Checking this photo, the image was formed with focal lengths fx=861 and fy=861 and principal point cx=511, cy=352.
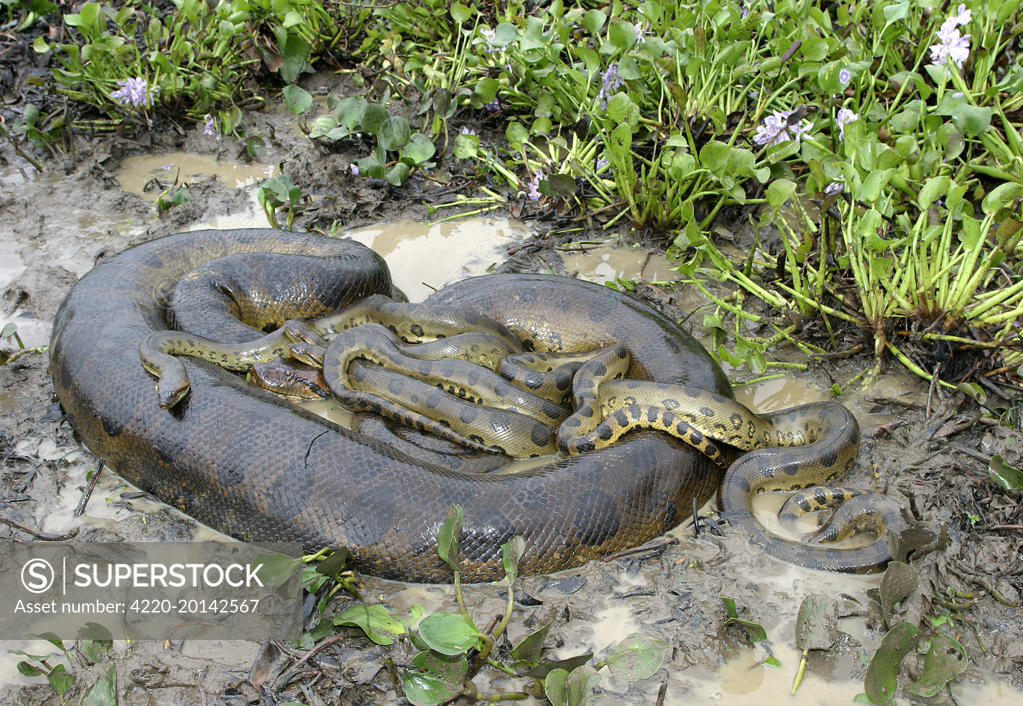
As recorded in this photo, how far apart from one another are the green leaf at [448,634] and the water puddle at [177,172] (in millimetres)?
5433

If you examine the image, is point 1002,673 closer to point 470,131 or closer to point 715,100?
point 715,100

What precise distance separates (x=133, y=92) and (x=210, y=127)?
2.35ft

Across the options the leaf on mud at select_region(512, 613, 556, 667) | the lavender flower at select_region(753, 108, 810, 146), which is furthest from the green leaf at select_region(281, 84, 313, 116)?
the leaf on mud at select_region(512, 613, 556, 667)

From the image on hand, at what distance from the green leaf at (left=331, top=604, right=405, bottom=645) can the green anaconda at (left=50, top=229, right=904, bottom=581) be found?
340 millimetres

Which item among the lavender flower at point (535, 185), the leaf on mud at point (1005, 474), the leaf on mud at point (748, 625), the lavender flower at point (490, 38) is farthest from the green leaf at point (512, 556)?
the lavender flower at point (490, 38)

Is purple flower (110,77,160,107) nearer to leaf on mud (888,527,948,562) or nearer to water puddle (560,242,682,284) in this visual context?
water puddle (560,242,682,284)

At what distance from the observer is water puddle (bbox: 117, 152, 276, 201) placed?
25.2 feet

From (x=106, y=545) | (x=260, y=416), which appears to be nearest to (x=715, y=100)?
(x=260, y=416)

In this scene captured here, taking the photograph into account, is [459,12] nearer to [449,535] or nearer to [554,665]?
[449,535]

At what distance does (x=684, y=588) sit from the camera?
3.97 meters

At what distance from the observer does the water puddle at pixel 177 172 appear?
7680 millimetres

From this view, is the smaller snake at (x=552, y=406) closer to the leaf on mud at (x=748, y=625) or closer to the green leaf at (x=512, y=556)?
the leaf on mud at (x=748, y=625)

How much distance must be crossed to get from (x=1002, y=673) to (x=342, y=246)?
16.1 feet

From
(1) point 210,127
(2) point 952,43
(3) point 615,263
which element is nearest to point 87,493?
(3) point 615,263
